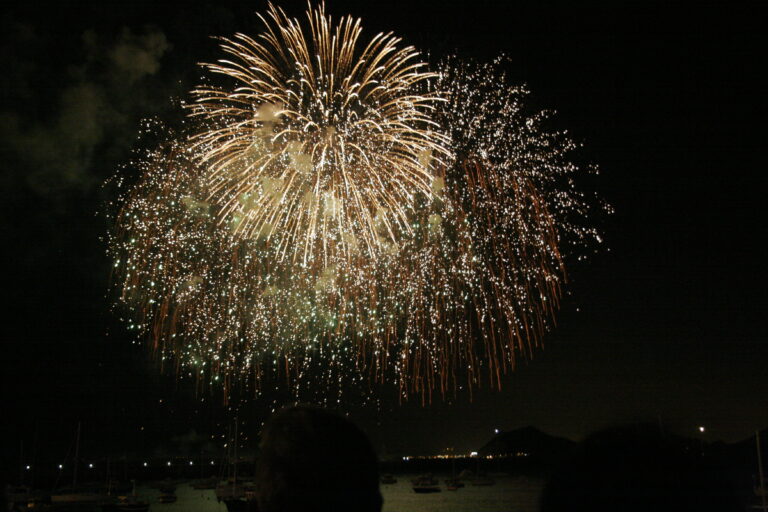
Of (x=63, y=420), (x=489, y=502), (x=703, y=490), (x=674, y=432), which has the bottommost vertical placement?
(x=489, y=502)

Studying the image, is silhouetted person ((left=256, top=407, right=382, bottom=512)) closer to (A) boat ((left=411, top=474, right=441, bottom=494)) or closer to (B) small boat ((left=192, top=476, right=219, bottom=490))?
(A) boat ((left=411, top=474, right=441, bottom=494))

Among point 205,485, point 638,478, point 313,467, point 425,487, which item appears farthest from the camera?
point 205,485

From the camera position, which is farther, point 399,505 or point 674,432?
point 399,505

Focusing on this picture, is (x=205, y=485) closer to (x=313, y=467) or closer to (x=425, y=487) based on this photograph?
(x=425, y=487)

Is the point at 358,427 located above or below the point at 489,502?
above

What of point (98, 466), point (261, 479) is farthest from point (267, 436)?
point (98, 466)

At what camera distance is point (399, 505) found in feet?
262

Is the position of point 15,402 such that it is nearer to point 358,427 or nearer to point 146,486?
point 358,427

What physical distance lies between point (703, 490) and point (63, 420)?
247 feet

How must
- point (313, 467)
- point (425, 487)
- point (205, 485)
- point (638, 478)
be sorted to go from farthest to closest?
1. point (205, 485)
2. point (425, 487)
3. point (313, 467)
4. point (638, 478)

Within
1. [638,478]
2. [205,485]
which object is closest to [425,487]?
[205,485]

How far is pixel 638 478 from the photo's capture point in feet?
4.74

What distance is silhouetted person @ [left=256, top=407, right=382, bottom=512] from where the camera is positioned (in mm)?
1662

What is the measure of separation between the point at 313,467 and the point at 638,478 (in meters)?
0.77
